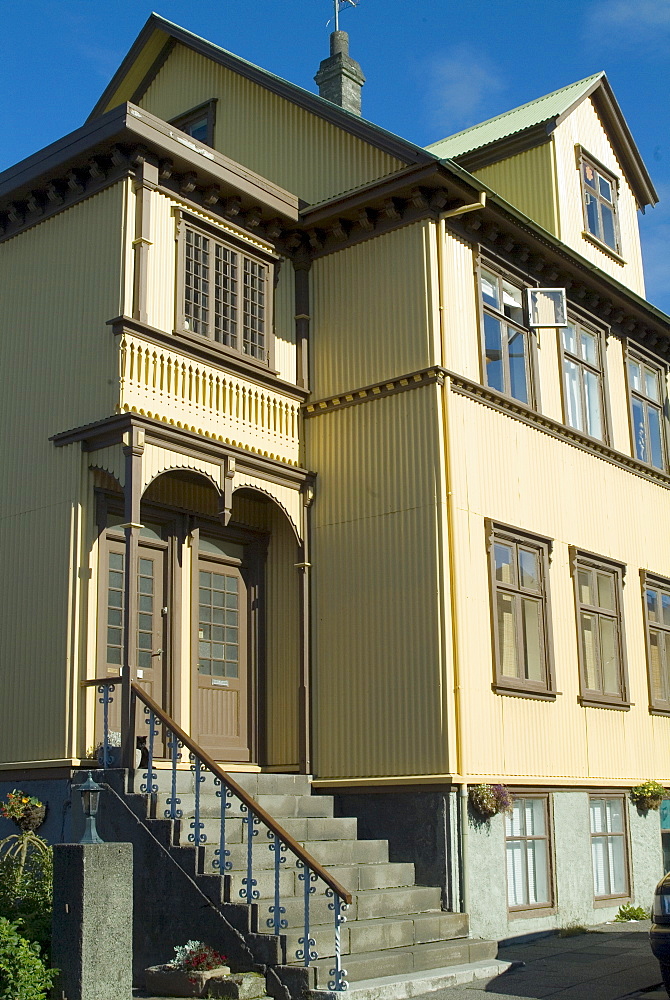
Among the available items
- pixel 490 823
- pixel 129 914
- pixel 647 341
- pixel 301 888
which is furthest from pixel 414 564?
pixel 647 341

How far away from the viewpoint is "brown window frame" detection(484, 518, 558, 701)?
43.4ft

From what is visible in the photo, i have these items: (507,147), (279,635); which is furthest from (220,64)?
(279,635)

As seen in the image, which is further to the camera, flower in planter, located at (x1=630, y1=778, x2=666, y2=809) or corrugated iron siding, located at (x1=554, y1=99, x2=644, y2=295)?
corrugated iron siding, located at (x1=554, y1=99, x2=644, y2=295)

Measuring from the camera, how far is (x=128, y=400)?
40.3ft

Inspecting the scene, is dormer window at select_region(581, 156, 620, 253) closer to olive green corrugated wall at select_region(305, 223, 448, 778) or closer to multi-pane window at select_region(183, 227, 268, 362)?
olive green corrugated wall at select_region(305, 223, 448, 778)

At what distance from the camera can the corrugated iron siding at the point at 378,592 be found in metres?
12.7

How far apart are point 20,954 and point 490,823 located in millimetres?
5435

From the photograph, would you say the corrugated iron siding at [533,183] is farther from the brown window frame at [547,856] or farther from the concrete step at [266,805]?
the concrete step at [266,805]

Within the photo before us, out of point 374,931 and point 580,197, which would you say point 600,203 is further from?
point 374,931

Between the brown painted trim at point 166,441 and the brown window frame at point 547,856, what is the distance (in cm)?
463

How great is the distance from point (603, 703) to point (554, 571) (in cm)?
181

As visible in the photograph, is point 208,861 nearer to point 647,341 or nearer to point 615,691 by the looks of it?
point 615,691

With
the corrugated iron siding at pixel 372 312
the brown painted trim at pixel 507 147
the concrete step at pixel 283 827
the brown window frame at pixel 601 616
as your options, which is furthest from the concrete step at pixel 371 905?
the brown painted trim at pixel 507 147

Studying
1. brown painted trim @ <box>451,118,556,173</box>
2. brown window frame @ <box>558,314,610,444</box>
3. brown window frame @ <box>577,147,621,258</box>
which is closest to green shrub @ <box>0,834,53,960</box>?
brown window frame @ <box>558,314,610,444</box>
